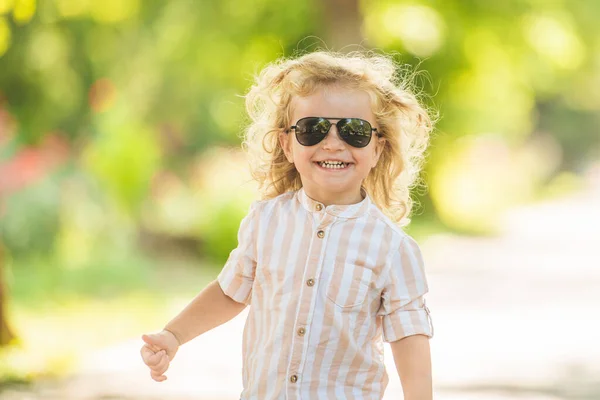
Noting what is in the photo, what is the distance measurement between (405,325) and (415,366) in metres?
0.11

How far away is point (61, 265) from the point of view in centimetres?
1288

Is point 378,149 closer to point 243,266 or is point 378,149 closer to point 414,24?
point 243,266

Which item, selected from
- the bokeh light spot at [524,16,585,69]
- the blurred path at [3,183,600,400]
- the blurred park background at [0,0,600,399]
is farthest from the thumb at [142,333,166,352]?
the bokeh light spot at [524,16,585,69]

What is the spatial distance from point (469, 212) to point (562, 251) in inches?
173

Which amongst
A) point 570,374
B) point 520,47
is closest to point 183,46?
point 520,47

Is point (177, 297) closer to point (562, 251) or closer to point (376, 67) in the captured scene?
point (562, 251)

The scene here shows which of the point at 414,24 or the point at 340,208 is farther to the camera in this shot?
the point at 414,24

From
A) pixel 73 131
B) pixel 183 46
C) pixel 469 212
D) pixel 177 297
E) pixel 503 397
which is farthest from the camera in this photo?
pixel 469 212

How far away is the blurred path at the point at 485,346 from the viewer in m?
6.91

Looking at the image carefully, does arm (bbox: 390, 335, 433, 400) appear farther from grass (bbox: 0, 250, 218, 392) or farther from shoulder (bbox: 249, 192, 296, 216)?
grass (bbox: 0, 250, 218, 392)

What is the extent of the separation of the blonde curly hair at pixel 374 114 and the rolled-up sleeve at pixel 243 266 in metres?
0.23

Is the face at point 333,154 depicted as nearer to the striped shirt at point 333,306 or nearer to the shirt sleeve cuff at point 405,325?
the striped shirt at point 333,306

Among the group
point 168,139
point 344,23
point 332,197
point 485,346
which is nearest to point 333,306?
point 332,197

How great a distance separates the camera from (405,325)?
2.92 m
